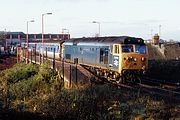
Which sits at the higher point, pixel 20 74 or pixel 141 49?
pixel 141 49

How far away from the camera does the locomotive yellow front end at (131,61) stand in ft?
88.3

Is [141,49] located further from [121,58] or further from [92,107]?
[92,107]

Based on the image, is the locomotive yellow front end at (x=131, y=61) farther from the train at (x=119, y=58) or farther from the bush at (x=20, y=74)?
the bush at (x=20, y=74)

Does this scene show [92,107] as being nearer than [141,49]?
Yes

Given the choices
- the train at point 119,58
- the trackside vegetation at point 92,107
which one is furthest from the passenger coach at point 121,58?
the trackside vegetation at point 92,107

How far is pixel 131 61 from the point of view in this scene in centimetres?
2727

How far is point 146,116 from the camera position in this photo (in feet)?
50.9

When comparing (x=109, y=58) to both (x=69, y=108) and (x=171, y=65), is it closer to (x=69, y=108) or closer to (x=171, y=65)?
(x=171, y=65)

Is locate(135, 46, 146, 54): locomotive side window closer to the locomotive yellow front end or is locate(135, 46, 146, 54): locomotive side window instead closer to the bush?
the locomotive yellow front end

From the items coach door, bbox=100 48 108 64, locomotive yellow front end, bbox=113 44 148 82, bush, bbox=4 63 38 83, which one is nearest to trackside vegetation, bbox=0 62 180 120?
locomotive yellow front end, bbox=113 44 148 82

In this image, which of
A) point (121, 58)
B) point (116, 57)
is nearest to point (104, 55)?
point (116, 57)

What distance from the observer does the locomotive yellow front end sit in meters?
26.9

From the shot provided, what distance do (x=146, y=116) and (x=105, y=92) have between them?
432 cm

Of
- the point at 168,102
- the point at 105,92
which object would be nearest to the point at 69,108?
the point at 105,92
